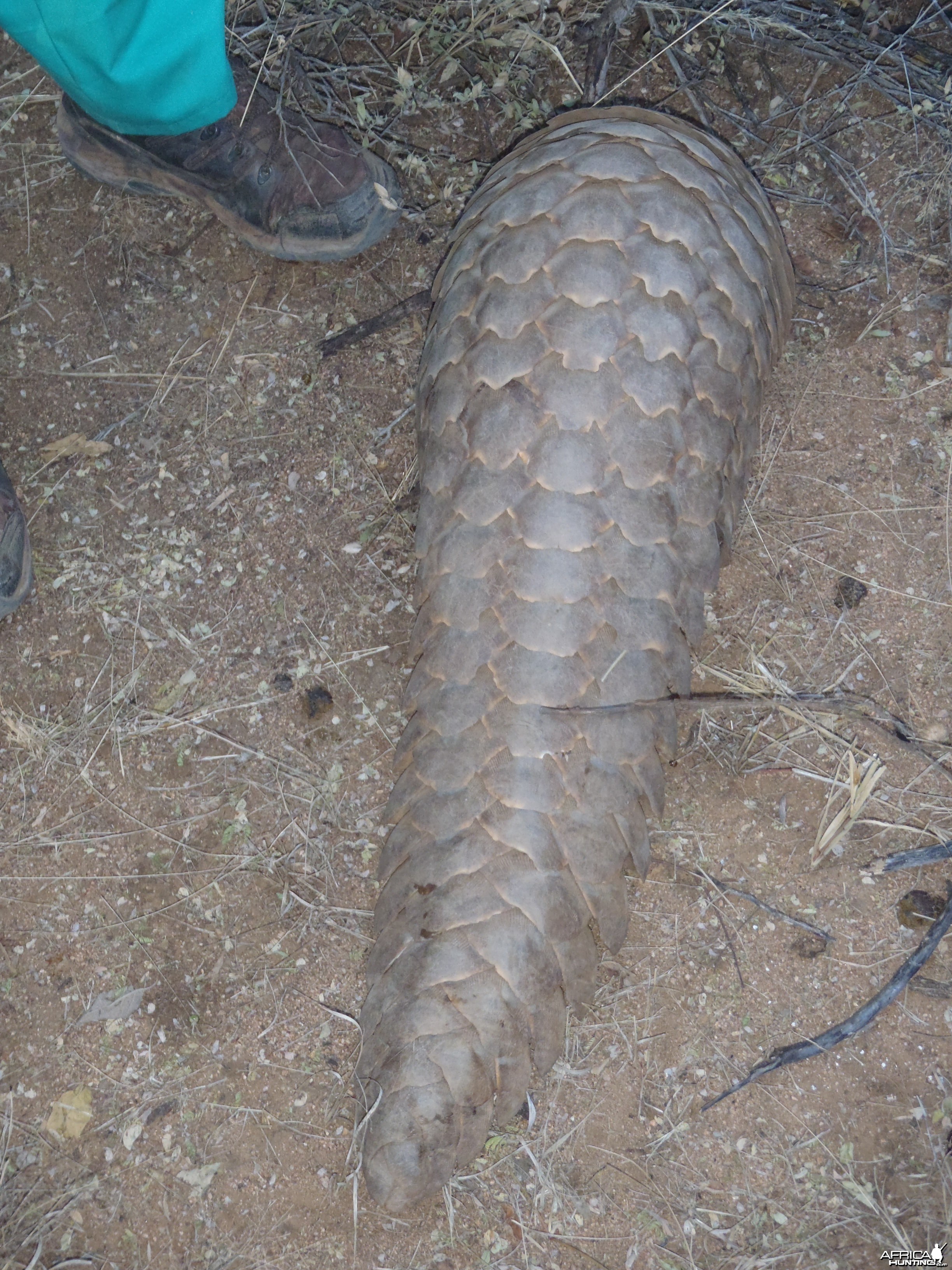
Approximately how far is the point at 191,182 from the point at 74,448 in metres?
0.64

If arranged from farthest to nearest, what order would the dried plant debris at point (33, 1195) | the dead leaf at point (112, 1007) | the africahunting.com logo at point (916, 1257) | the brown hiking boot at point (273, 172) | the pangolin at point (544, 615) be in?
the brown hiking boot at point (273, 172)
the dead leaf at point (112, 1007)
the dried plant debris at point (33, 1195)
the africahunting.com logo at point (916, 1257)
the pangolin at point (544, 615)

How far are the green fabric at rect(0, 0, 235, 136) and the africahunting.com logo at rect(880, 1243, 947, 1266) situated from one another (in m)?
2.44

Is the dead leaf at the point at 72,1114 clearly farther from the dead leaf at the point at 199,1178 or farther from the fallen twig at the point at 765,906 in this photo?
the fallen twig at the point at 765,906

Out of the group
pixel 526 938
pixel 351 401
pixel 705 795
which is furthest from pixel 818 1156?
pixel 351 401

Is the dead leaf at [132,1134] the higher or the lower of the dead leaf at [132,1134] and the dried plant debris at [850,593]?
the lower

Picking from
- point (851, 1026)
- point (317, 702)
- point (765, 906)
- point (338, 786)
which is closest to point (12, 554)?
point (317, 702)

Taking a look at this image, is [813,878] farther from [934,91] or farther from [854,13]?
[854,13]

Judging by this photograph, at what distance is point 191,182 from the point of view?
2.09 meters

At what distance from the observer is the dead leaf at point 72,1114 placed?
175 cm

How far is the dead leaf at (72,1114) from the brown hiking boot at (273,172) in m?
1.75

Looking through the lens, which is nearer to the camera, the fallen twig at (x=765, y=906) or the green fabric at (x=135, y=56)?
the green fabric at (x=135, y=56)

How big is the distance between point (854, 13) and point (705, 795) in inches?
69.8

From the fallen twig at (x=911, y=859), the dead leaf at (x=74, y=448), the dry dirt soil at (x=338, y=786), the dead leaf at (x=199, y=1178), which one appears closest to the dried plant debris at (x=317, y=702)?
the dry dirt soil at (x=338, y=786)

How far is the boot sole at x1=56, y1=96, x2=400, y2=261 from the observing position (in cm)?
207
